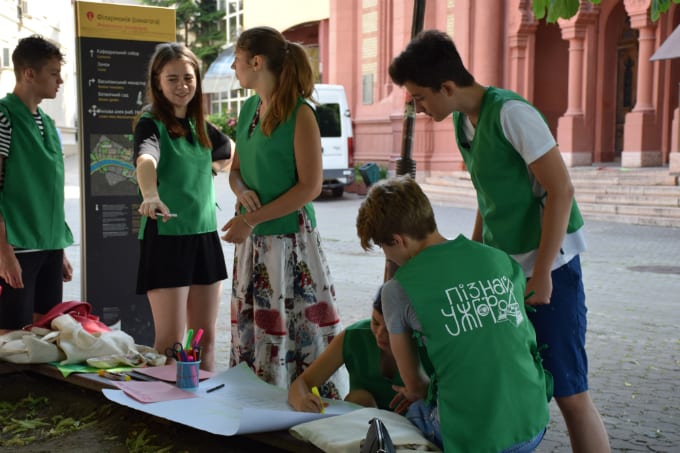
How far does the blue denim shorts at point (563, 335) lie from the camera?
2.85 m

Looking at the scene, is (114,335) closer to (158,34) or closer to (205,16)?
(158,34)

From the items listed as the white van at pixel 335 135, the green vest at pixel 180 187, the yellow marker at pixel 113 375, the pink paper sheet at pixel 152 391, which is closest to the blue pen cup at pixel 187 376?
the pink paper sheet at pixel 152 391

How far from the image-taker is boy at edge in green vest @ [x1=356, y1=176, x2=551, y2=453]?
2545 millimetres

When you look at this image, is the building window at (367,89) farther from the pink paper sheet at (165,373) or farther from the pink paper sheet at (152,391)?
the pink paper sheet at (152,391)

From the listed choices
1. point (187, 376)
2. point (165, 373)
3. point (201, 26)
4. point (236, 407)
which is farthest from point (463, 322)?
point (201, 26)

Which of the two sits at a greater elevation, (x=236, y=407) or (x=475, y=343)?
(x=475, y=343)

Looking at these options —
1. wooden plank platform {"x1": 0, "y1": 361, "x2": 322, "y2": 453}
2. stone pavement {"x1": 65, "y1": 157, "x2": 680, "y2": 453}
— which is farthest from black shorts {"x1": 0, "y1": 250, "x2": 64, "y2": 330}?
stone pavement {"x1": 65, "y1": 157, "x2": 680, "y2": 453}

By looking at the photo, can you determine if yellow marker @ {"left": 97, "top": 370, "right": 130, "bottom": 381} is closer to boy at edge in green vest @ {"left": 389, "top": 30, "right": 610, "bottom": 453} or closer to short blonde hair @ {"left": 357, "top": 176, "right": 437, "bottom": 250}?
short blonde hair @ {"left": 357, "top": 176, "right": 437, "bottom": 250}

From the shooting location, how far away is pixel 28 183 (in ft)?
13.8

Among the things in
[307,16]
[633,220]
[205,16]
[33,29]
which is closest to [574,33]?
[633,220]

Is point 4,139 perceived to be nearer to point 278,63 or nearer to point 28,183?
point 28,183

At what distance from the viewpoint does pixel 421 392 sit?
113 inches

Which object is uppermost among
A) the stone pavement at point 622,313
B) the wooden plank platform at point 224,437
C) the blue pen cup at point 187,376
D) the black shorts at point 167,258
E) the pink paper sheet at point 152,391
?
the black shorts at point 167,258

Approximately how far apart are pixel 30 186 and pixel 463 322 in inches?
102
